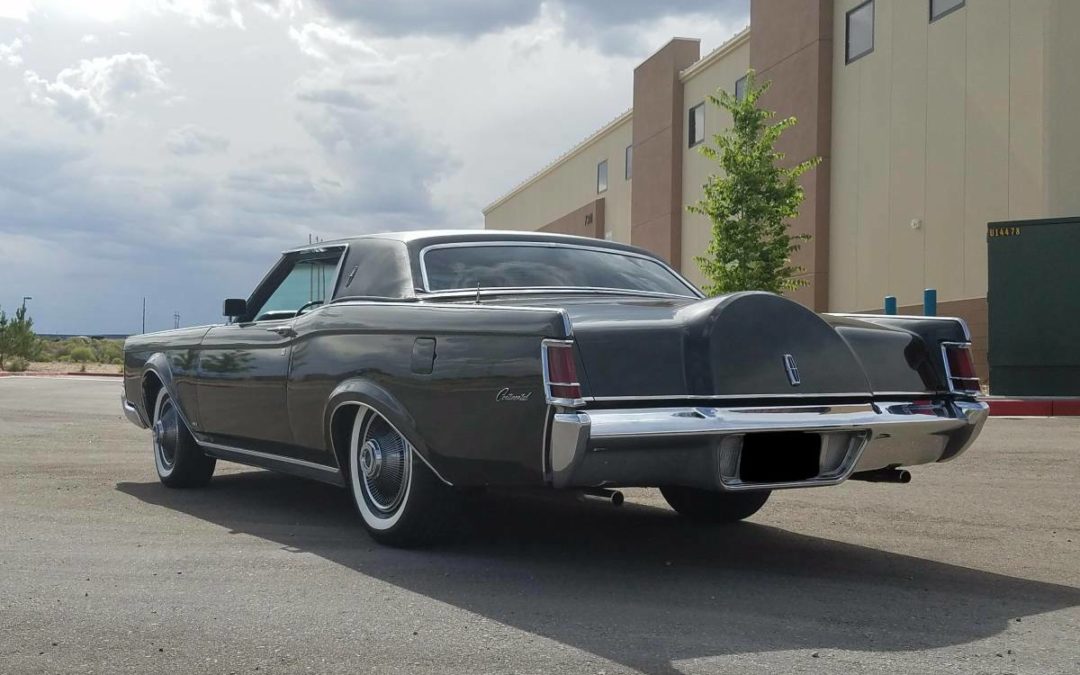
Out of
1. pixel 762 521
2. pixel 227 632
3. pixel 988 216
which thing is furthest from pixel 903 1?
pixel 227 632

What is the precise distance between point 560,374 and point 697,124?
1135 inches

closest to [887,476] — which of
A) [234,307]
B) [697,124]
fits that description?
[234,307]

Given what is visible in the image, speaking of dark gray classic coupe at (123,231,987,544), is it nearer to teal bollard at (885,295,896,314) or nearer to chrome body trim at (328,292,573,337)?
chrome body trim at (328,292,573,337)

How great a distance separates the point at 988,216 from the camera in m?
19.7

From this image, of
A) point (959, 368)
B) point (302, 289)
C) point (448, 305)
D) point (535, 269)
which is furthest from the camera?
point (302, 289)

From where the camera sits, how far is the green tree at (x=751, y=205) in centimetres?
2289

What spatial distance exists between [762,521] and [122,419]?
385 inches

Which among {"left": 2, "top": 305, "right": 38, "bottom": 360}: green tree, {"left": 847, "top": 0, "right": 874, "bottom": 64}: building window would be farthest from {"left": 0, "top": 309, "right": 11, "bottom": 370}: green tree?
{"left": 847, "top": 0, "right": 874, "bottom": 64}: building window

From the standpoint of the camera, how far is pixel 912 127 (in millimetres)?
21828

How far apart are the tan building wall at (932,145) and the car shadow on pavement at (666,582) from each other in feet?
49.2

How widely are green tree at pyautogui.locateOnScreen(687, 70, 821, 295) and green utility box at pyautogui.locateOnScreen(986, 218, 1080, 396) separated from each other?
645cm

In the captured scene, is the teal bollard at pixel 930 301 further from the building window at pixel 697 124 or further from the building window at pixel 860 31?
the building window at pixel 697 124

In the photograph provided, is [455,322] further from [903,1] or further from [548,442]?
[903,1]

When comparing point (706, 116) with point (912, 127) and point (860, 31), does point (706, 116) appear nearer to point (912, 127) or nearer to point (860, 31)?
point (860, 31)
